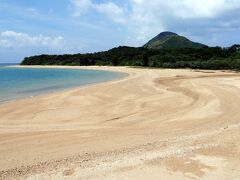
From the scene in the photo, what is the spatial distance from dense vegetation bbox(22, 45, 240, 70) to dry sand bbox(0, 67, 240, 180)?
5013cm

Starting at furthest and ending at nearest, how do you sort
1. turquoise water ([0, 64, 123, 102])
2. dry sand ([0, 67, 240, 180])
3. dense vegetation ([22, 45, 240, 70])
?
1. dense vegetation ([22, 45, 240, 70])
2. turquoise water ([0, 64, 123, 102])
3. dry sand ([0, 67, 240, 180])

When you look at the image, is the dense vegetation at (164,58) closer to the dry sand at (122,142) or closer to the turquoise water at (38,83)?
the turquoise water at (38,83)

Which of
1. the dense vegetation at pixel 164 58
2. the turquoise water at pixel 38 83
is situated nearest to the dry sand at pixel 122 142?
the turquoise water at pixel 38 83

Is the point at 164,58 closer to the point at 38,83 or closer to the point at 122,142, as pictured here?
the point at 38,83

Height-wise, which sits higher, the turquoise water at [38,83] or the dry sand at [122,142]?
the dry sand at [122,142]

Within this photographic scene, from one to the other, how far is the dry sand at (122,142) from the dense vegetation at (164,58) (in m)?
50.1

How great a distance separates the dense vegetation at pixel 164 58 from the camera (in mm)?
68750

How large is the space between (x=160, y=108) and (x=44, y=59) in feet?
477

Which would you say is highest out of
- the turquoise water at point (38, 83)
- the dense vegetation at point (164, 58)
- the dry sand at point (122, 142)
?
the dense vegetation at point (164, 58)

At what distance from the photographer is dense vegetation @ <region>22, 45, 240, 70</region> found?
6875 centimetres

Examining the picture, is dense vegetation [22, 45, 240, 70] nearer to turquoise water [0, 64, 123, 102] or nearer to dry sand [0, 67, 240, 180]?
turquoise water [0, 64, 123, 102]

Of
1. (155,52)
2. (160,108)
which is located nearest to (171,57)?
(155,52)

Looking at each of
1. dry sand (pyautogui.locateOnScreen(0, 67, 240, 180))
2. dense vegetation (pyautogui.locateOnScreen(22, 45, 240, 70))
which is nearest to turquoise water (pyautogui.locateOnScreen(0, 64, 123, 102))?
dry sand (pyautogui.locateOnScreen(0, 67, 240, 180))

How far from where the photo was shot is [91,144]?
32.1 feet
